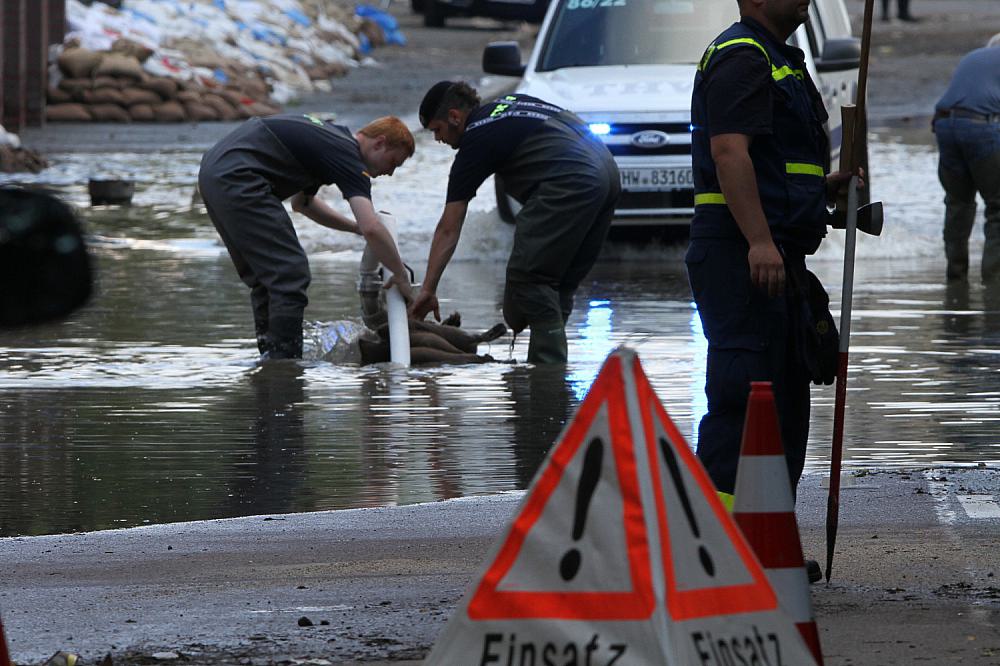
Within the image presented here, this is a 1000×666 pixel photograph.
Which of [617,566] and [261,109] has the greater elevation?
[617,566]

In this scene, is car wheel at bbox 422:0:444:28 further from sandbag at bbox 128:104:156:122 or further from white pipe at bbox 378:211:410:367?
white pipe at bbox 378:211:410:367

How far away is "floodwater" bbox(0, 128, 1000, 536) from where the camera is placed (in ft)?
23.5

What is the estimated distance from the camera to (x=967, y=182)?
13.2 metres

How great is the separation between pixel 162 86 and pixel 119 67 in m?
0.61

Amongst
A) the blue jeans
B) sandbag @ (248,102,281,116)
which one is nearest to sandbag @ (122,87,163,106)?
sandbag @ (248,102,281,116)

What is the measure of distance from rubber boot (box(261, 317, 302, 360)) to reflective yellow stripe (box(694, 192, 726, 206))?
4796mm

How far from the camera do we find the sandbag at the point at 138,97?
88.5 feet

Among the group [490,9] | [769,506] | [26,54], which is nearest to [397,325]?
[769,506]

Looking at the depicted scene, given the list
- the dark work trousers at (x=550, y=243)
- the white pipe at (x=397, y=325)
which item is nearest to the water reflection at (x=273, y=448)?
the white pipe at (x=397, y=325)

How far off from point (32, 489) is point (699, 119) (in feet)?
9.45

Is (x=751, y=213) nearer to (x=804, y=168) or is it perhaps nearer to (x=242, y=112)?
(x=804, y=168)

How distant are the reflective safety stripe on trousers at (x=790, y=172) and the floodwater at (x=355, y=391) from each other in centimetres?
178

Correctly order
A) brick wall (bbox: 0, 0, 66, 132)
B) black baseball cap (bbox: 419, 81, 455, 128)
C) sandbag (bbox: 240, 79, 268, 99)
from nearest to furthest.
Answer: black baseball cap (bbox: 419, 81, 455, 128), brick wall (bbox: 0, 0, 66, 132), sandbag (bbox: 240, 79, 268, 99)

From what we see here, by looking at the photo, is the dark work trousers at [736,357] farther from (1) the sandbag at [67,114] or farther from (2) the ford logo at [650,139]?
(1) the sandbag at [67,114]
